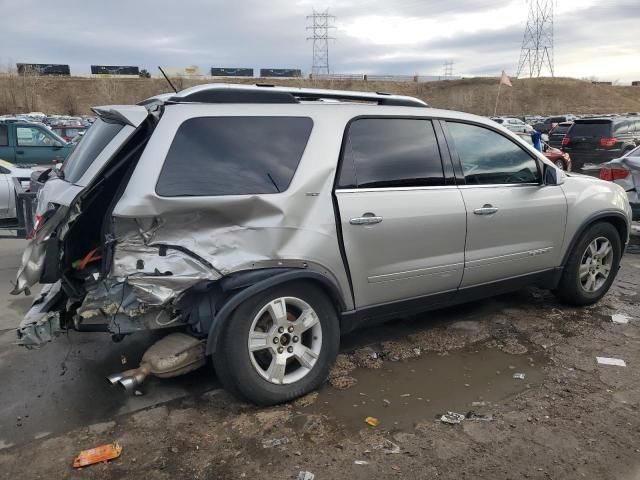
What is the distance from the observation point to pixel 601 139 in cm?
1625

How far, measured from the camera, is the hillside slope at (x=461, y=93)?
69.1 metres

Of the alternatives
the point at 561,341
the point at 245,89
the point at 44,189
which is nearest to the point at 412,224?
the point at 245,89

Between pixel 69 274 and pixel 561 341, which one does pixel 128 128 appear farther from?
pixel 561 341

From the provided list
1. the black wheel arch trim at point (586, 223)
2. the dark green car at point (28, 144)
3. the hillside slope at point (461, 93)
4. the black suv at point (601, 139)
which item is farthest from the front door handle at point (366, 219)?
the hillside slope at point (461, 93)

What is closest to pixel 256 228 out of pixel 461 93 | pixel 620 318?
pixel 620 318

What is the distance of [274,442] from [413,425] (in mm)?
825

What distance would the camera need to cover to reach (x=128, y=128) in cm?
325

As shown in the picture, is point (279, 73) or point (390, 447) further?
point (279, 73)

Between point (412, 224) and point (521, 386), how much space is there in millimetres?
1310

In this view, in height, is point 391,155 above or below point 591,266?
above

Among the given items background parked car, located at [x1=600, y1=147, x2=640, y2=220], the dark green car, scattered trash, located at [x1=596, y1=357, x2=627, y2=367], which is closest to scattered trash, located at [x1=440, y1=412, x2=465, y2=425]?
scattered trash, located at [x1=596, y1=357, x2=627, y2=367]

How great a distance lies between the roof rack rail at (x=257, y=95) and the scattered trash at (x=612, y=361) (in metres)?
2.47

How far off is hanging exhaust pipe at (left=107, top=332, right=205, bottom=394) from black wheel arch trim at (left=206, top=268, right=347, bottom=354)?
0.93ft

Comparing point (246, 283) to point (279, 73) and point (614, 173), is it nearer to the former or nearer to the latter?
point (614, 173)
